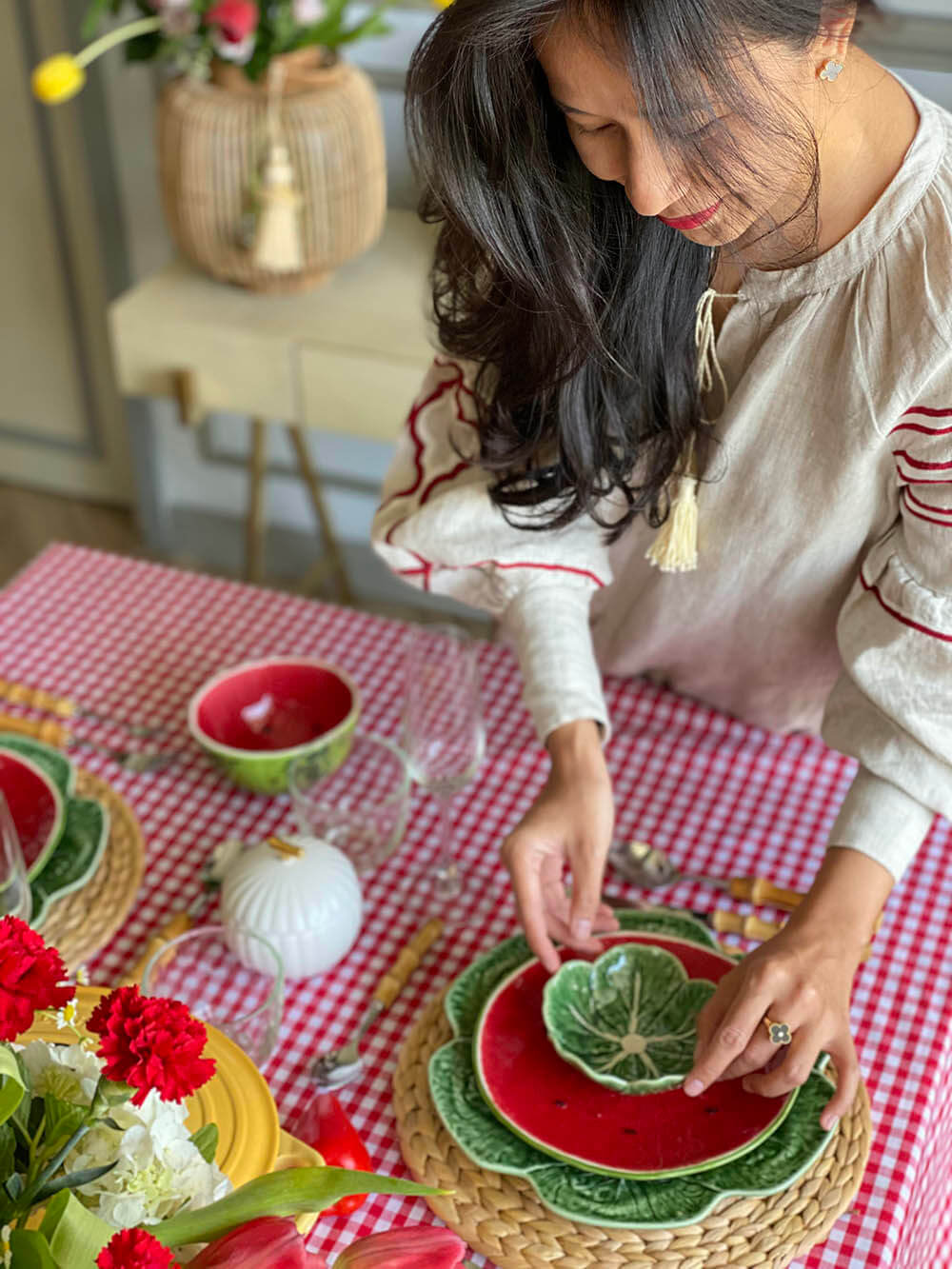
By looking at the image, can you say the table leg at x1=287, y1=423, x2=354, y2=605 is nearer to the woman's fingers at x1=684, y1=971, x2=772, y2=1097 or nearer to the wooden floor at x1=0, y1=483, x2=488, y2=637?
the wooden floor at x1=0, y1=483, x2=488, y2=637

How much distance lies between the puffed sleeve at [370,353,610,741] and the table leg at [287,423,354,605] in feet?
4.78

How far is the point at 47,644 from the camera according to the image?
1.33 metres

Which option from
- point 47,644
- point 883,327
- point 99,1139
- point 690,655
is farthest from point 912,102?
point 47,644

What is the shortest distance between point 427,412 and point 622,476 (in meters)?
0.20

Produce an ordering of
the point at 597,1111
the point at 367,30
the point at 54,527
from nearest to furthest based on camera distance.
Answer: the point at 597,1111
the point at 367,30
the point at 54,527

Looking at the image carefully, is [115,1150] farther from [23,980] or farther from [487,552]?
[487,552]

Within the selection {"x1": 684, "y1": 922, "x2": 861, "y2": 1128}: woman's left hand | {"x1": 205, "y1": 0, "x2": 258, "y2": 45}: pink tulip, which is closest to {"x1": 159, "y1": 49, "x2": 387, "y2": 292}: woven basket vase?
{"x1": 205, "y1": 0, "x2": 258, "y2": 45}: pink tulip

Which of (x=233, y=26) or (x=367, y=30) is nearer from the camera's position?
(x=233, y=26)

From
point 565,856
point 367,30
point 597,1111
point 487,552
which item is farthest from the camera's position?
point 367,30

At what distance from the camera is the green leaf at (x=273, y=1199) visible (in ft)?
1.93

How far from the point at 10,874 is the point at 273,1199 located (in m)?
0.41

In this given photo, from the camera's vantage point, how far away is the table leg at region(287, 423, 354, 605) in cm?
262

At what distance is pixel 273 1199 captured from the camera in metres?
0.59

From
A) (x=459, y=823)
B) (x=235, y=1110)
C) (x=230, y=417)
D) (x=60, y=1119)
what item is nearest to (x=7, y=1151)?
(x=60, y=1119)
